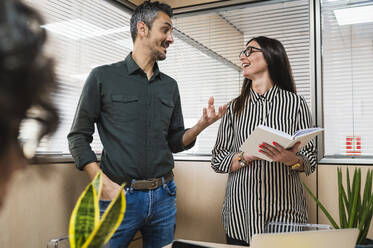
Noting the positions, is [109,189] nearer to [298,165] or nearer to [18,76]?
[298,165]

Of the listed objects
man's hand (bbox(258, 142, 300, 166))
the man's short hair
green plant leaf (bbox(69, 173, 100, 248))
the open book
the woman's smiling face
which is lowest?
green plant leaf (bbox(69, 173, 100, 248))

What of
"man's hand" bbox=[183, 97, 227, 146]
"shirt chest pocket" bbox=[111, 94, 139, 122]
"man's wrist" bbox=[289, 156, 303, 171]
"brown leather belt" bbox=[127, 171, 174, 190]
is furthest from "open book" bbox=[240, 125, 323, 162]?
"shirt chest pocket" bbox=[111, 94, 139, 122]

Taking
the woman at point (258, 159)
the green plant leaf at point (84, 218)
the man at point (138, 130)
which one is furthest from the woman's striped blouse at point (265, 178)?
the green plant leaf at point (84, 218)

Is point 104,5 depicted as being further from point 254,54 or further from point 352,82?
point 352,82

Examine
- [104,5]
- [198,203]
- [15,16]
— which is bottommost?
[198,203]

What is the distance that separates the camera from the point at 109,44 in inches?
105

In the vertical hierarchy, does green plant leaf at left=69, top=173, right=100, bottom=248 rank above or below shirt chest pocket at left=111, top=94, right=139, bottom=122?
below

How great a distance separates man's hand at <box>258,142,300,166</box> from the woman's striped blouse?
18 cm

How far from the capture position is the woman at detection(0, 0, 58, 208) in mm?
371

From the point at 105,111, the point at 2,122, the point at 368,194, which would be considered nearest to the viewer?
the point at 2,122

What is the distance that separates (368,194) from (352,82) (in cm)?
100

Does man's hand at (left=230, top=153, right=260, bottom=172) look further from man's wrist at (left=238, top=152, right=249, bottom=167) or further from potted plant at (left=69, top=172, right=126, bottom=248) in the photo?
potted plant at (left=69, top=172, right=126, bottom=248)

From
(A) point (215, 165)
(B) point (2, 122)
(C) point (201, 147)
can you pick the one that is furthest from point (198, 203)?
(B) point (2, 122)

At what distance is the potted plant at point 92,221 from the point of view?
2.24 feet
